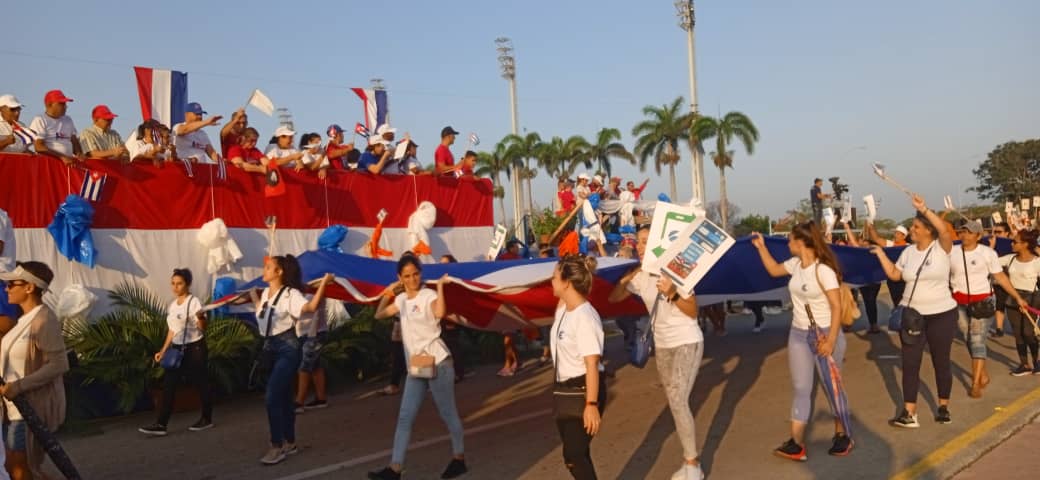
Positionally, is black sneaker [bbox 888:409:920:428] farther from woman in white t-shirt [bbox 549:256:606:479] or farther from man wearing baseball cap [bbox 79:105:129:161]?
man wearing baseball cap [bbox 79:105:129:161]

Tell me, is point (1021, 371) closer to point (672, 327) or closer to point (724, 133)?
point (672, 327)

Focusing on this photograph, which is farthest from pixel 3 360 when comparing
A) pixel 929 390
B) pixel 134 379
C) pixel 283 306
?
pixel 929 390

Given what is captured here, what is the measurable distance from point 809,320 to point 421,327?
2995 mm

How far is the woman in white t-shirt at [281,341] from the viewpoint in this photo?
7172 millimetres

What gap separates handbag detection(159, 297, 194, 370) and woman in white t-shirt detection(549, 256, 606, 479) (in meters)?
5.11

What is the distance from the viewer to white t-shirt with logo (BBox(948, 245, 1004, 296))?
8.74 m

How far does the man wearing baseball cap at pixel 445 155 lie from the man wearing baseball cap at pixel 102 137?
5641mm

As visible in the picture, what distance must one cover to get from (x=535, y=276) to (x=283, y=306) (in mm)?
2241

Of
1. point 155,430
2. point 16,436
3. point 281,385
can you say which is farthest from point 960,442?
point 155,430

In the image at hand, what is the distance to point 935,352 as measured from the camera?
7.54 m

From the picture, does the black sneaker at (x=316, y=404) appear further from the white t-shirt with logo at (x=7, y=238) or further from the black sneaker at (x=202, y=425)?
the white t-shirt with logo at (x=7, y=238)

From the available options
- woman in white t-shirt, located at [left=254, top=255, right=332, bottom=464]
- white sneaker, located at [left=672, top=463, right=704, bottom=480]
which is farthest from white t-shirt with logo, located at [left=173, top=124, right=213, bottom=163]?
white sneaker, located at [left=672, top=463, right=704, bottom=480]

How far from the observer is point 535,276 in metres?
7.52

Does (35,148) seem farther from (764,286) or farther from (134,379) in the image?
(764,286)
